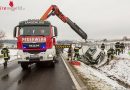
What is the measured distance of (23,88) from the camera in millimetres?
Answer: 9047

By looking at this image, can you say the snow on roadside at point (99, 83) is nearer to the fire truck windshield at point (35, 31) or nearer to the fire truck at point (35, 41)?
the fire truck at point (35, 41)

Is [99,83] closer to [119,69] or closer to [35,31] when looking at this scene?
[35,31]

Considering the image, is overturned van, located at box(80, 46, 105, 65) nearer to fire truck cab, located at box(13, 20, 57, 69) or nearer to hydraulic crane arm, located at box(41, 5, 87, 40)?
hydraulic crane arm, located at box(41, 5, 87, 40)

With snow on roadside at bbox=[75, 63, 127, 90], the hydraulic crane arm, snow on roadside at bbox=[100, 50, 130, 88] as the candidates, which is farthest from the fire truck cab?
the hydraulic crane arm

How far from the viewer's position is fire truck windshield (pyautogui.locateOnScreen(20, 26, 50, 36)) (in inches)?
608

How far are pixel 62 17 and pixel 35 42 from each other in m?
Result: 11.5

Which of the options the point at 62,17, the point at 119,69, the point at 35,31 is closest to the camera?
the point at 35,31

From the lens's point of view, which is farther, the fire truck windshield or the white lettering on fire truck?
the fire truck windshield

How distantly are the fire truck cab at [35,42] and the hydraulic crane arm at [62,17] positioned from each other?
31.6 ft

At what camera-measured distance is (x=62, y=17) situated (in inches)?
1034

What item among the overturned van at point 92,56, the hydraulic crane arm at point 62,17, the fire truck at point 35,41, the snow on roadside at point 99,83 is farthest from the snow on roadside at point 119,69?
the fire truck at point 35,41

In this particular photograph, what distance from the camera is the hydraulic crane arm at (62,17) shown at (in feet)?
83.8

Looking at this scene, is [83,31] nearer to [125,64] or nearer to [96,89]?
[125,64]

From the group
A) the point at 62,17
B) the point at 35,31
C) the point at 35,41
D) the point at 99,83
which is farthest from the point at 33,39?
the point at 62,17
